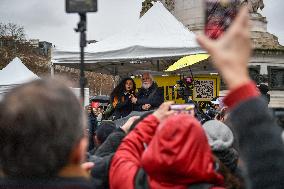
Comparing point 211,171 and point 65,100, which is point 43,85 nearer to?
point 65,100

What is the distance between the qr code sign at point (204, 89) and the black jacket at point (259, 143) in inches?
300

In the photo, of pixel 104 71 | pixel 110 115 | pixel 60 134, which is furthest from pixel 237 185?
pixel 104 71

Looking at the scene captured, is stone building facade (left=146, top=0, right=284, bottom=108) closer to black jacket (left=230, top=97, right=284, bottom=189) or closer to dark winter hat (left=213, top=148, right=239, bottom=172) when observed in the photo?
dark winter hat (left=213, top=148, right=239, bottom=172)

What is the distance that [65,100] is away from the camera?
1.38 m

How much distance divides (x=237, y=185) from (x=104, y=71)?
9552 millimetres

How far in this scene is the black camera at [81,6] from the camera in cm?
464

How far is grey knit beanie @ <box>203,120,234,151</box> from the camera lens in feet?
9.25

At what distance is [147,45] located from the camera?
8.84 m

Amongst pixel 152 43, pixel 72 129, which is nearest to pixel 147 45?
pixel 152 43

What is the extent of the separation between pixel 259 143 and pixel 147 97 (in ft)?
18.3

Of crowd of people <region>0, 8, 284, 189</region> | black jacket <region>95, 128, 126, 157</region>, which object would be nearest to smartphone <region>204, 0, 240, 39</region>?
black jacket <region>95, 128, 126, 157</region>

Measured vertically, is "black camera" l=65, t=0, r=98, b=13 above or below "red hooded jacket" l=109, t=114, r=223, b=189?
above

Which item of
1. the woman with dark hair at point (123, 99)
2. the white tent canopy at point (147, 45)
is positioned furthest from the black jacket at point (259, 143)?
the white tent canopy at point (147, 45)

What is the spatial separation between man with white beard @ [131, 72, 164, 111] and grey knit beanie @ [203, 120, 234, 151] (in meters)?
3.61
